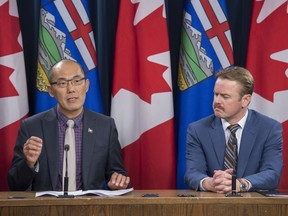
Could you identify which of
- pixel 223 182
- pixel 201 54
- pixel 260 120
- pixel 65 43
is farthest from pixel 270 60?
pixel 65 43

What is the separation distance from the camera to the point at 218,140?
423 centimetres

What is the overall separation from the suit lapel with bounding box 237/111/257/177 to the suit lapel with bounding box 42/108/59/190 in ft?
3.89

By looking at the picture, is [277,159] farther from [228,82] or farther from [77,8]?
[77,8]

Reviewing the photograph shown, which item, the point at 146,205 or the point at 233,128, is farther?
the point at 233,128

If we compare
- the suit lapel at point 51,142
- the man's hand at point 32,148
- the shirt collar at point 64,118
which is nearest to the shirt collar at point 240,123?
the shirt collar at point 64,118

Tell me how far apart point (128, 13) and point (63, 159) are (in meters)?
1.21

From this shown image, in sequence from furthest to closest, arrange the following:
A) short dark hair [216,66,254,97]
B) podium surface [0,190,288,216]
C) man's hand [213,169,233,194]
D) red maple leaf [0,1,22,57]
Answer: red maple leaf [0,1,22,57], short dark hair [216,66,254,97], man's hand [213,169,233,194], podium surface [0,190,288,216]

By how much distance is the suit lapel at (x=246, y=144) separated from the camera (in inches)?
164

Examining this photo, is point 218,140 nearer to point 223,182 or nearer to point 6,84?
Result: point 223,182

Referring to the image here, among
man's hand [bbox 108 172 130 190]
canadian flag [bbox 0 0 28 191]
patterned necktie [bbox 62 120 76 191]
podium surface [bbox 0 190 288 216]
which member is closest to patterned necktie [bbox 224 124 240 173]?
man's hand [bbox 108 172 130 190]

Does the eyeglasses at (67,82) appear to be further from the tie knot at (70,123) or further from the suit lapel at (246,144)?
the suit lapel at (246,144)

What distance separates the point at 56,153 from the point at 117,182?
1.72 feet

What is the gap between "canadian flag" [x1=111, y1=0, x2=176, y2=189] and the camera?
4.71 metres

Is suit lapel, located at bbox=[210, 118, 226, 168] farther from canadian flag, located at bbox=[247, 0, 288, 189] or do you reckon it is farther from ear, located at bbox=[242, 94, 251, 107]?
canadian flag, located at bbox=[247, 0, 288, 189]
